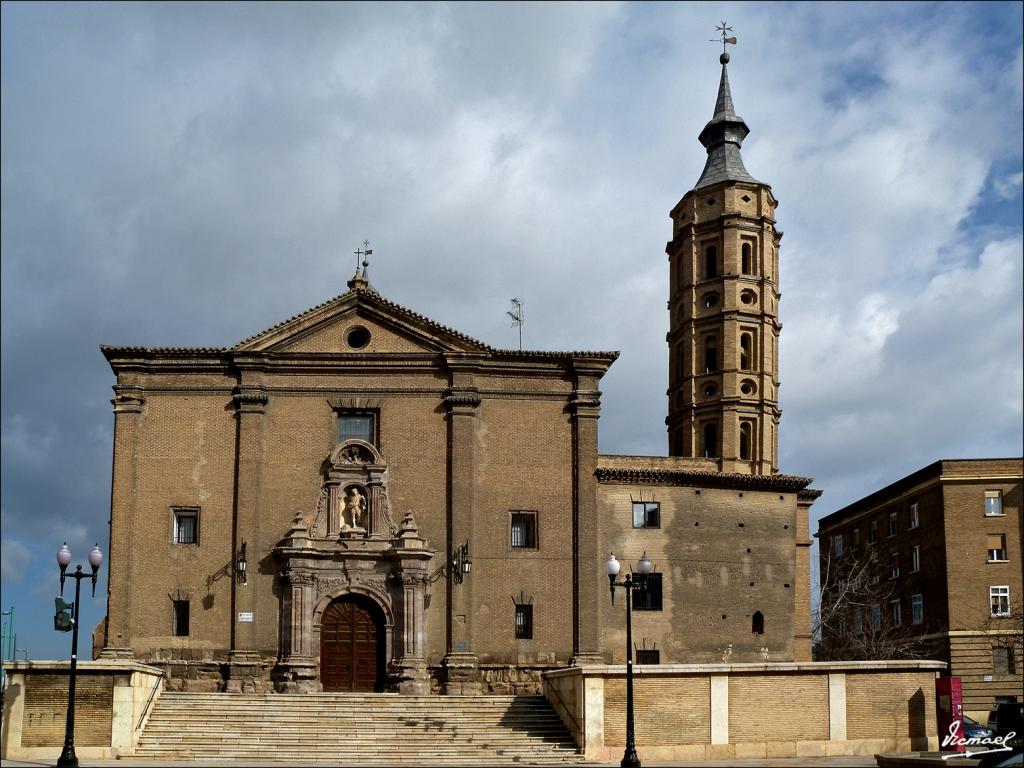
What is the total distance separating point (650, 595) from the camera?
42625 mm

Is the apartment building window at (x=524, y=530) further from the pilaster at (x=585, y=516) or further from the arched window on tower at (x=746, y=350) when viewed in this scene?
the arched window on tower at (x=746, y=350)

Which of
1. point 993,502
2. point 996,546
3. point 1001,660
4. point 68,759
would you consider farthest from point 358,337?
point 1001,660

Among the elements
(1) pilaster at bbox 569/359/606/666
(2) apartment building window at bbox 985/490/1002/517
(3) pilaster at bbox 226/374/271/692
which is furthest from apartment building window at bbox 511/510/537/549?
(2) apartment building window at bbox 985/490/1002/517

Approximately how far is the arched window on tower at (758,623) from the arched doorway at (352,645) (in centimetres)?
1245

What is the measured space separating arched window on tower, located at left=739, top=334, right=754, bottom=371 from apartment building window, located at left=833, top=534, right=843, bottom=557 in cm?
2676

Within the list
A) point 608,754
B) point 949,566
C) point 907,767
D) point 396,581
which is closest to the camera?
point 907,767

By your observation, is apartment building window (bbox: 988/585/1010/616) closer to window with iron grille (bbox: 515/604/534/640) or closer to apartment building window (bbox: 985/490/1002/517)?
apartment building window (bbox: 985/490/1002/517)

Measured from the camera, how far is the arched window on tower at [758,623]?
4319 centimetres

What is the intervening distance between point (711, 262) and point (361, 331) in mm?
16655

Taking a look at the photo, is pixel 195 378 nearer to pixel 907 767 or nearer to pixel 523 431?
pixel 523 431

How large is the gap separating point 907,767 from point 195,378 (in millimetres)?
27012

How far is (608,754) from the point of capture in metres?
33.3

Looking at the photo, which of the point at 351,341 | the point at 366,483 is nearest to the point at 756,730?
the point at 366,483

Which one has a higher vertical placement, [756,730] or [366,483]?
[366,483]
